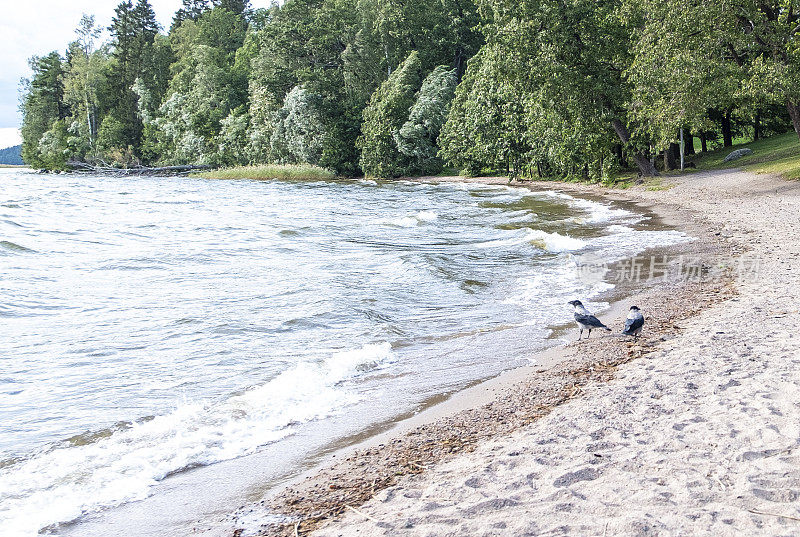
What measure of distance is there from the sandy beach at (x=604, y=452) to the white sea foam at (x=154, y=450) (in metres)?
1.17

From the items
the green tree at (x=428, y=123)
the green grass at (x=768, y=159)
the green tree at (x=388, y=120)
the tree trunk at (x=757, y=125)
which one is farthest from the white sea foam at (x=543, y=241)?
the green tree at (x=388, y=120)

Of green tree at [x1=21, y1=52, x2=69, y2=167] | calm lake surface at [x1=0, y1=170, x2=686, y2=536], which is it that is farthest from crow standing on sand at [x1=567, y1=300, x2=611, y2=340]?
green tree at [x1=21, y1=52, x2=69, y2=167]

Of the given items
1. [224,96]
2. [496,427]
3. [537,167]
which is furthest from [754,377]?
[224,96]

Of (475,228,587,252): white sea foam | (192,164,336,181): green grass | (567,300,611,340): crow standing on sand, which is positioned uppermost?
(192,164,336,181): green grass

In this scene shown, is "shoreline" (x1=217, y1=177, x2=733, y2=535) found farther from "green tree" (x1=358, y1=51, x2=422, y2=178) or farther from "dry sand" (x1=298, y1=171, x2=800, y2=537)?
"green tree" (x1=358, y1=51, x2=422, y2=178)

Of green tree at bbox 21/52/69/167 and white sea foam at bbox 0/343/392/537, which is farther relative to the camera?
green tree at bbox 21/52/69/167

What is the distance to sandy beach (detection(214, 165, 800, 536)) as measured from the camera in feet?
12.6

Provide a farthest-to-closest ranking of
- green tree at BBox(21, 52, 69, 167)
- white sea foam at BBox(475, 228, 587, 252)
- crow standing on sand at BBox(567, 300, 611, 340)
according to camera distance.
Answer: green tree at BBox(21, 52, 69, 167)
white sea foam at BBox(475, 228, 587, 252)
crow standing on sand at BBox(567, 300, 611, 340)

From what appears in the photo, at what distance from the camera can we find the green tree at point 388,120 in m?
55.0

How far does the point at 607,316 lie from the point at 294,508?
681 cm

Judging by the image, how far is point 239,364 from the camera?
27.8ft

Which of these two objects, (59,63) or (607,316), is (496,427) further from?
(59,63)

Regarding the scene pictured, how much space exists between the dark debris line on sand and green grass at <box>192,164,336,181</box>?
53.8 meters

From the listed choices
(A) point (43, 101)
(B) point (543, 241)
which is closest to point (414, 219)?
(B) point (543, 241)
